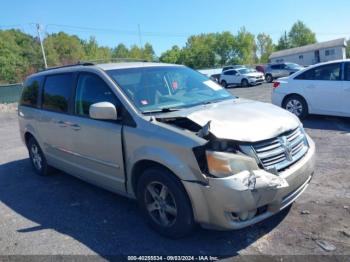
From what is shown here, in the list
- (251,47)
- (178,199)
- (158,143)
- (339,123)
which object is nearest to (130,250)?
(178,199)

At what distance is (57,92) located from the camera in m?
5.29

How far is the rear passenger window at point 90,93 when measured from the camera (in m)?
4.21

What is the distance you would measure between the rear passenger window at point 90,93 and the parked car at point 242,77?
24942 millimetres

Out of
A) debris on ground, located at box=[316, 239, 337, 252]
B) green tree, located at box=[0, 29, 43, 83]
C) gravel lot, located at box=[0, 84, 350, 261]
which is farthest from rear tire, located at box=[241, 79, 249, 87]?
green tree, located at box=[0, 29, 43, 83]

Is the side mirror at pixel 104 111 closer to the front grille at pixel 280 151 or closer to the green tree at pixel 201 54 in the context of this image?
the front grille at pixel 280 151

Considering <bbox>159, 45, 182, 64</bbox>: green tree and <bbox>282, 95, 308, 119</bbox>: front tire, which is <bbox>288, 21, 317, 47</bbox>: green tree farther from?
<bbox>282, 95, 308, 119</bbox>: front tire

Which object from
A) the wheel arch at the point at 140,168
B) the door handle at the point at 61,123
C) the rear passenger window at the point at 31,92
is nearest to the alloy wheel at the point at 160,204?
the wheel arch at the point at 140,168

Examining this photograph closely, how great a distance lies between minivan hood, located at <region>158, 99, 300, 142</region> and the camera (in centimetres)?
330

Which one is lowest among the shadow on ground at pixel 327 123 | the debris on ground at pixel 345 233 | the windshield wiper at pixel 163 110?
the debris on ground at pixel 345 233

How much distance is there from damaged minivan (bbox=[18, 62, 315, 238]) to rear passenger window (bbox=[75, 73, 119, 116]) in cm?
1

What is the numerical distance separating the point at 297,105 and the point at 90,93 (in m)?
6.56

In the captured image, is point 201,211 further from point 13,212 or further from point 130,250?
point 13,212

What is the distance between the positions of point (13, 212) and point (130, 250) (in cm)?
216

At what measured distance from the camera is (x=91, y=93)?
4.51m
